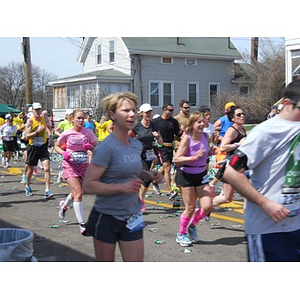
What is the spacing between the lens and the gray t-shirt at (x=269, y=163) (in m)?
3.33

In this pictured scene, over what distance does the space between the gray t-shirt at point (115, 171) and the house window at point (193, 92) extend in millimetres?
34542

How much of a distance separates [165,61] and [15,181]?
24.6 meters

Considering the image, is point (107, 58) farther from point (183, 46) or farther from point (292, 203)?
point (292, 203)

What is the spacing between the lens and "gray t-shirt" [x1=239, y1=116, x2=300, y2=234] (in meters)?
3.33

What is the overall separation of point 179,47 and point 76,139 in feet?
99.7

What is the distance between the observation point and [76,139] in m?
8.11

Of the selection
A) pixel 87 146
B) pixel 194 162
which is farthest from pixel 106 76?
pixel 194 162

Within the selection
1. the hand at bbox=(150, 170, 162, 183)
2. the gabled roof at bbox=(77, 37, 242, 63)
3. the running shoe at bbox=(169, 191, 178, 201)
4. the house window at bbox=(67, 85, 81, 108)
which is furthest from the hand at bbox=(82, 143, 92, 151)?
the house window at bbox=(67, 85, 81, 108)

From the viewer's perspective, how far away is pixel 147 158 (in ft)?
32.0

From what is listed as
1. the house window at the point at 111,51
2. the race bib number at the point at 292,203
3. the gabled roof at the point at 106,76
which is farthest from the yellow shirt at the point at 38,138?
the house window at the point at 111,51

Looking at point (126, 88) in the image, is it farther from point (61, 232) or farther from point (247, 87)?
point (61, 232)

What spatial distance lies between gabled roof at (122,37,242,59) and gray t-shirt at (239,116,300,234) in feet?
107

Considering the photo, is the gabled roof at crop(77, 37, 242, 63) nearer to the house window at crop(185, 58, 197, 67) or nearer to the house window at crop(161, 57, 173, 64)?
the house window at crop(185, 58, 197, 67)

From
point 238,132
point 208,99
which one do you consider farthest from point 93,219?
point 208,99
